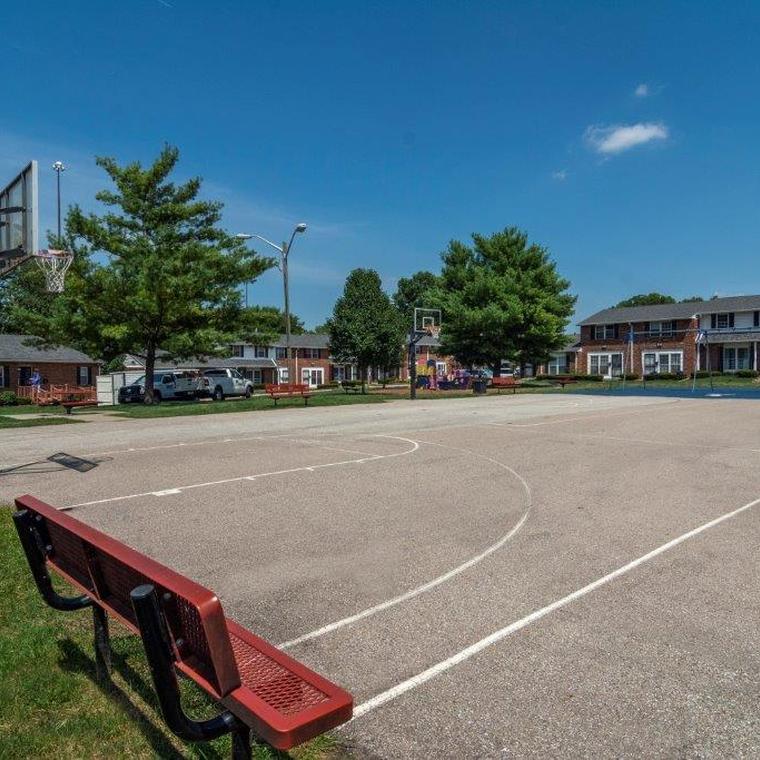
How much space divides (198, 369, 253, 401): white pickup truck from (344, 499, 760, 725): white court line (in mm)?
36762

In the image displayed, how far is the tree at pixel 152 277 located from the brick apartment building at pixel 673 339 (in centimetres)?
4419

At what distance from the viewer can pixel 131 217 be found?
30.9 m

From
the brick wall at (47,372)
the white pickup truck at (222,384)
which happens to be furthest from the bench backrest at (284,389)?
the brick wall at (47,372)

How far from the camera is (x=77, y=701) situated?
3447mm

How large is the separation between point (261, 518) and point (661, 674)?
189 inches

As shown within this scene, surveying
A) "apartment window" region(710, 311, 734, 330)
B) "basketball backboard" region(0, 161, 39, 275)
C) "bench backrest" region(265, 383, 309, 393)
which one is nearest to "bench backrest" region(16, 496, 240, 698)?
"basketball backboard" region(0, 161, 39, 275)

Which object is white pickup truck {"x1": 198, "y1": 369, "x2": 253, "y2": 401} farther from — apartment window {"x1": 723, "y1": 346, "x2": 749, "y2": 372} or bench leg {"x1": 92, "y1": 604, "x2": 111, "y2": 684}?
apartment window {"x1": 723, "y1": 346, "x2": 749, "y2": 372}

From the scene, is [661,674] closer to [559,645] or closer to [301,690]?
[559,645]

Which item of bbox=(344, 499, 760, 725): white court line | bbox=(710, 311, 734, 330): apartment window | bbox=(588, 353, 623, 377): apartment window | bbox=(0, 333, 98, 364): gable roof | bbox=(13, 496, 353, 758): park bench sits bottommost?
bbox=(344, 499, 760, 725): white court line

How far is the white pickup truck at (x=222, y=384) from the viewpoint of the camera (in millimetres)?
40875

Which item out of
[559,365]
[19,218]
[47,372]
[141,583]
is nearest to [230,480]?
[19,218]

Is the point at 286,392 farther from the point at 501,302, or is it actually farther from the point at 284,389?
the point at 501,302

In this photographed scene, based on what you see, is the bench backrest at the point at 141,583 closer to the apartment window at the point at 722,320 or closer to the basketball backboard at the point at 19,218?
the basketball backboard at the point at 19,218

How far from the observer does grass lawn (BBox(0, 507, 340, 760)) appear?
3041mm
